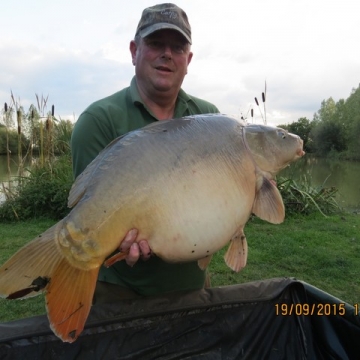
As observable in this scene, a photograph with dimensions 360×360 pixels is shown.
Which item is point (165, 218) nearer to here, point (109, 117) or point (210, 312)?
point (109, 117)

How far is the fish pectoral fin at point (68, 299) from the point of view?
100 cm

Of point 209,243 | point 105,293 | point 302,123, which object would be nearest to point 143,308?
point 105,293

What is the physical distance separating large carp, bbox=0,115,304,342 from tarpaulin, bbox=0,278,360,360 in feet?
1.50

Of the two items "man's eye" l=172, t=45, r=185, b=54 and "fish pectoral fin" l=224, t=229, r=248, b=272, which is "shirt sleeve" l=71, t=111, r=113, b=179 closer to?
"man's eye" l=172, t=45, r=185, b=54

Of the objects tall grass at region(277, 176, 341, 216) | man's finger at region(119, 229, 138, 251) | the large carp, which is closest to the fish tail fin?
the large carp

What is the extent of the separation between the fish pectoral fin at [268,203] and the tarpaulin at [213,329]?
1.81 ft

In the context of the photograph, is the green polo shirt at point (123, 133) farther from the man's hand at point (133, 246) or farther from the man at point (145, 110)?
the man's hand at point (133, 246)

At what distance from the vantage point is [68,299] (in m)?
1.02

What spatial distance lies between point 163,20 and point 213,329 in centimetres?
125

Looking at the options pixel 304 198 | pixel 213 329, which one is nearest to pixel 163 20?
pixel 213 329

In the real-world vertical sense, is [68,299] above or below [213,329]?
above

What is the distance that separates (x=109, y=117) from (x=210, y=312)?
2.92 ft
